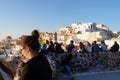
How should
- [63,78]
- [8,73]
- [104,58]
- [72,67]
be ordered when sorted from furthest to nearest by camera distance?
[104,58], [72,67], [63,78], [8,73]

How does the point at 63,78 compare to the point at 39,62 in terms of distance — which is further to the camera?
the point at 63,78

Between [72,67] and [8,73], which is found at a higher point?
[8,73]

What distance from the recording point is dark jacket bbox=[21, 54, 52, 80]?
132 inches

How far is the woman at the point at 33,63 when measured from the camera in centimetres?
335

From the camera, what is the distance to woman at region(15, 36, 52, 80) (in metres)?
3.35

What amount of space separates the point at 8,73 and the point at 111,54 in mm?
11083

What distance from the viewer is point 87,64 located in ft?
42.7

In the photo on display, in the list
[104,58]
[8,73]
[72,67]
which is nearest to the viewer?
[8,73]

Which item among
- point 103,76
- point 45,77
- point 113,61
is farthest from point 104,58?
point 45,77

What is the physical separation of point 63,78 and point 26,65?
8.25 metres

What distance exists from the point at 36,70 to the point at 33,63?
0.26ft

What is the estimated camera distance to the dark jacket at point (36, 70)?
11.0 feet

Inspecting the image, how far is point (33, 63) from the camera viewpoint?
3375 millimetres

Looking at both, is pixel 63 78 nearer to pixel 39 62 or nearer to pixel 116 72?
pixel 116 72
